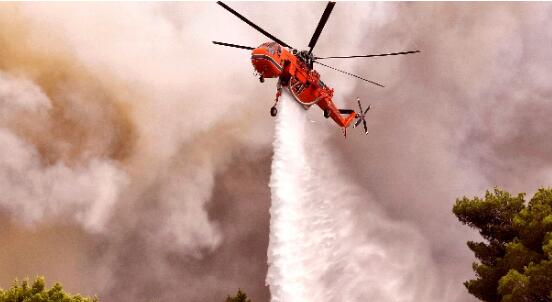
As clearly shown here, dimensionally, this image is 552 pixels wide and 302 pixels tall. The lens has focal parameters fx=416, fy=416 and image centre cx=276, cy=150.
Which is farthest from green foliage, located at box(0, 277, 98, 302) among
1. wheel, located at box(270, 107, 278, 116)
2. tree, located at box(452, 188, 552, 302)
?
tree, located at box(452, 188, 552, 302)

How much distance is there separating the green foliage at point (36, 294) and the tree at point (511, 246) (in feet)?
87.2

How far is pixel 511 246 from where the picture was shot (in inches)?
885

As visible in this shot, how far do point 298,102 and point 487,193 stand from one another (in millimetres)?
17299

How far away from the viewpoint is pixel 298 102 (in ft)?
123

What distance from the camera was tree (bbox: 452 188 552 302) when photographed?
1962cm

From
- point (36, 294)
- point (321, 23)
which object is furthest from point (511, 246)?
point (36, 294)

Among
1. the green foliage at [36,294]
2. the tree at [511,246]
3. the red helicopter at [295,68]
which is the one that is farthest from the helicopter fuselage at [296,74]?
the green foliage at [36,294]

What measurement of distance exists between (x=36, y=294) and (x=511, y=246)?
2968 cm

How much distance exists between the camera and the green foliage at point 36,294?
90.7 ft

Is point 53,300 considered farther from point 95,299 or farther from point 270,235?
point 270,235

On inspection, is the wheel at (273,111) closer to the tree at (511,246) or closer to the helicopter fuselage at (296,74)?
the helicopter fuselage at (296,74)

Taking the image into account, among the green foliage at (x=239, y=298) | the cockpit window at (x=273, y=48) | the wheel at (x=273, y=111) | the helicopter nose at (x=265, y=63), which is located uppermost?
the cockpit window at (x=273, y=48)

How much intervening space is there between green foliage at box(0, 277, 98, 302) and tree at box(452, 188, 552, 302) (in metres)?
26.6

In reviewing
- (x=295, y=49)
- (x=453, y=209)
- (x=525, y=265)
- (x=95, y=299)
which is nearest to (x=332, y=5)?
(x=295, y=49)
